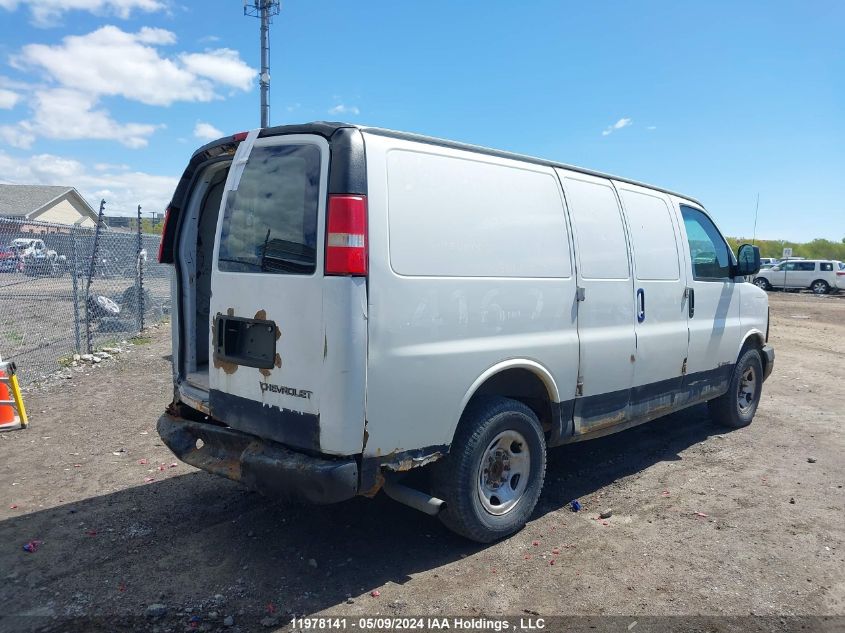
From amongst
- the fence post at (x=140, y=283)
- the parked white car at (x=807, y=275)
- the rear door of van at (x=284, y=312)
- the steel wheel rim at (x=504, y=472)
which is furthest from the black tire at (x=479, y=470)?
the parked white car at (x=807, y=275)

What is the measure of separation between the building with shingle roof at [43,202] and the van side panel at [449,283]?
4400 cm

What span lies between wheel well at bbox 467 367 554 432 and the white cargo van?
14 millimetres

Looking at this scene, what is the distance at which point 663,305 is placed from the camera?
524 centimetres

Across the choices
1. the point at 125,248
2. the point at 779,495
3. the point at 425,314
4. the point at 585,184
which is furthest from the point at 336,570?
the point at 125,248

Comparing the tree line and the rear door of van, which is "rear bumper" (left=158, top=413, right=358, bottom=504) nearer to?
the rear door of van

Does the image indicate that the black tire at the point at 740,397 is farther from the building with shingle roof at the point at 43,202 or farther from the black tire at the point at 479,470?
the building with shingle roof at the point at 43,202

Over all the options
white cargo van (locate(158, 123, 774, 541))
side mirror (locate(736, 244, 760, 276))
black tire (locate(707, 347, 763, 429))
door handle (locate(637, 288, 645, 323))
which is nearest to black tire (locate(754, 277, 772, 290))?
black tire (locate(707, 347, 763, 429))

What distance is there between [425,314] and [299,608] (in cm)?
165

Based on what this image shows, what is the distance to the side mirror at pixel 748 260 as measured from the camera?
20.2 ft

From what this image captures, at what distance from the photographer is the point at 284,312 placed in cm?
333

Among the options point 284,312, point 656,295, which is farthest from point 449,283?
point 656,295

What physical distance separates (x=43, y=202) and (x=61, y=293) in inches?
1665

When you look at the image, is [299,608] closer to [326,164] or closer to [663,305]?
[326,164]

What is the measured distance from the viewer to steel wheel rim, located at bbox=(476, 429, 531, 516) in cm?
388
